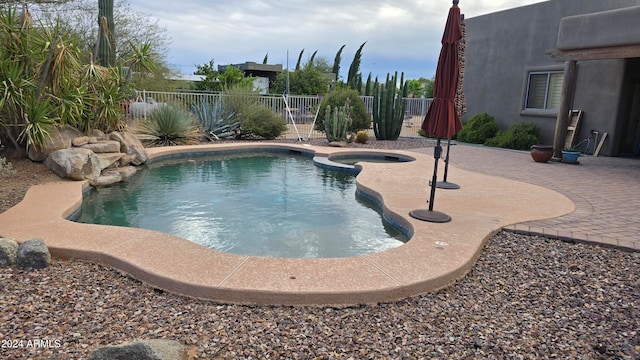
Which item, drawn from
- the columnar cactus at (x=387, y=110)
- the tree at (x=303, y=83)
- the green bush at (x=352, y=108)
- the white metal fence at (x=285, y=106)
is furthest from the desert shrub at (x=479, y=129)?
the tree at (x=303, y=83)

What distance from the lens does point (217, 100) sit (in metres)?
14.5

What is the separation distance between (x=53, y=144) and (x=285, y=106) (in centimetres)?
1027

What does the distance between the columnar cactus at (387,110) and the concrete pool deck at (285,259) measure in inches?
358

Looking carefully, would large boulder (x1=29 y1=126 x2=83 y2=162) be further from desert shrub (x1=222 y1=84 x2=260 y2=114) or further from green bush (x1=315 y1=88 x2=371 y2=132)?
green bush (x1=315 y1=88 x2=371 y2=132)

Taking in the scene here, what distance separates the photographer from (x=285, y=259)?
373 centimetres

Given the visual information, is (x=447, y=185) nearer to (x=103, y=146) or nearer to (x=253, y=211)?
(x=253, y=211)

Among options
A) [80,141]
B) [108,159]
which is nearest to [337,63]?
[108,159]

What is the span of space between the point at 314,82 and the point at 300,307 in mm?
29091

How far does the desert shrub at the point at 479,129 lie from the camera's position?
580 inches

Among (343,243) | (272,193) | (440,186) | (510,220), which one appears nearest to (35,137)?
(272,193)

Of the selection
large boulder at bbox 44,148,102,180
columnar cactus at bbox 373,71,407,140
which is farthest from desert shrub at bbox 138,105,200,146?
columnar cactus at bbox 373,71,407,140

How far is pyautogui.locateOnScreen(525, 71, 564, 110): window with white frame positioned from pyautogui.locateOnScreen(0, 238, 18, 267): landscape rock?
46.3 feet

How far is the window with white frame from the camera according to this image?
1295 cm

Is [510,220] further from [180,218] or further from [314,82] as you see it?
[314,82]
